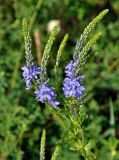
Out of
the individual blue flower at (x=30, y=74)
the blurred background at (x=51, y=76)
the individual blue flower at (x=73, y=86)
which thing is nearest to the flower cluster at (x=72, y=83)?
the individual blue flower at (x=73, y=86)

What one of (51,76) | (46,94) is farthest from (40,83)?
(51,76)

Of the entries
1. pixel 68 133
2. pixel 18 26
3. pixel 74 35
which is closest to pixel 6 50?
pixel 18 26

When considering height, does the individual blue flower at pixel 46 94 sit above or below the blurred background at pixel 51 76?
below

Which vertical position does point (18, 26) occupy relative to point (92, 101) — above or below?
above

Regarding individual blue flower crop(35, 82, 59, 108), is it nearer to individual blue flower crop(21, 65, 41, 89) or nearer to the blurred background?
individual blue flower crop(21, 65, 41, 89)

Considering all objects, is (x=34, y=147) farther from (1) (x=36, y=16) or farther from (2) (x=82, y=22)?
(2) (x=82, y=22)

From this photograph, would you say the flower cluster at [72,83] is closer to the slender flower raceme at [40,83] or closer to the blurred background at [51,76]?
the slender flower raceme at [40,83]
